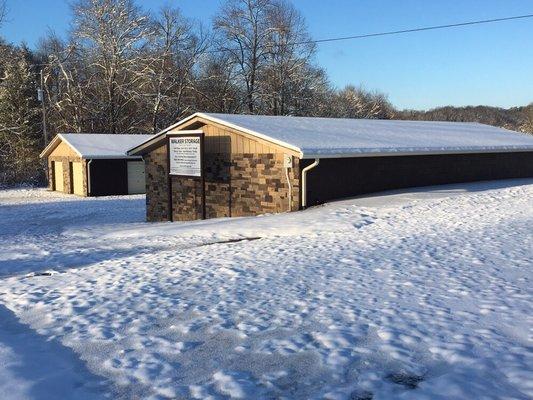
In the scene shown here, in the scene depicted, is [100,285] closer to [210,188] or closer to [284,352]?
[284,352]

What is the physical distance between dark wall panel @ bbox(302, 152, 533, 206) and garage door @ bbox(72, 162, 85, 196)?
789 inches

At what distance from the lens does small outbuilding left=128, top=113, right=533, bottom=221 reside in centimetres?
1494

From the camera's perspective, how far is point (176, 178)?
19.0 meters

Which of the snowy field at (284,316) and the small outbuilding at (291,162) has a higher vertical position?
Result: the small outbuilding at (291,162)

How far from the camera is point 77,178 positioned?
32.3 metres

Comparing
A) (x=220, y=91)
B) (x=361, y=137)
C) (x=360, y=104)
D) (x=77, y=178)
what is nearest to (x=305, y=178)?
(x=361, y=137)

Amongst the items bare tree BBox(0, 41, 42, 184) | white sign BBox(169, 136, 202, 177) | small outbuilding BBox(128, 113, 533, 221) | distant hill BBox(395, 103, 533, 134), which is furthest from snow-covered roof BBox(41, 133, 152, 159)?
distant hill BBox(395, 103, 533, 134)

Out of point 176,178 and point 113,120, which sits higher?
point 113,120

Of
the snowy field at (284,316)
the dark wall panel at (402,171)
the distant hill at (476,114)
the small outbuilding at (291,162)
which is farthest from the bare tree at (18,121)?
the distant hill at (476,114)

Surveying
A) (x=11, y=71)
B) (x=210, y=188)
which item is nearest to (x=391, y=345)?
(x=210, y=188)

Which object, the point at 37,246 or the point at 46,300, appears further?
the point at 37,246

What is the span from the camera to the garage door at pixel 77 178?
104 feet

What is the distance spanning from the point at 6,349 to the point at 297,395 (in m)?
3.01

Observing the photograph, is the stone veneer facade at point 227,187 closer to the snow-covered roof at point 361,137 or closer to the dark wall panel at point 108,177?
the snow-covered roof at point 361,137
